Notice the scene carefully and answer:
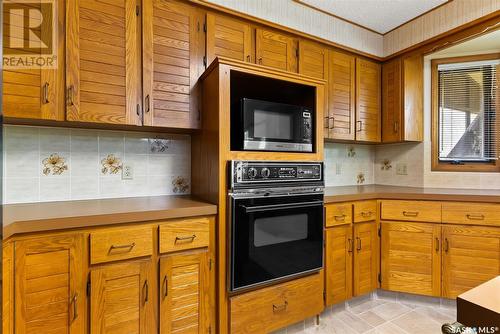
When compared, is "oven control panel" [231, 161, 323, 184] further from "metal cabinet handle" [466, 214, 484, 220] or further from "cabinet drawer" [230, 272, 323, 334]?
"metal cabinet handle" [466, 214, 484, 220]

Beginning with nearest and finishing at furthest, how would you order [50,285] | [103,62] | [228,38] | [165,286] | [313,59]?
[50,285] < [165,286] < [103,62] < [228,38] < [313,59]

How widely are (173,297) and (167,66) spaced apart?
1363 millimetres

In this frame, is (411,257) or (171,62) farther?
(411,257)

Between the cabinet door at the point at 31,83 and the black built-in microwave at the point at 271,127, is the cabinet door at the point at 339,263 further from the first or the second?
the cabinet door at the point at 31,83

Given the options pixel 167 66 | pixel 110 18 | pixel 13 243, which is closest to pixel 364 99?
pixel 167 66

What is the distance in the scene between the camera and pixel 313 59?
2.27 metres

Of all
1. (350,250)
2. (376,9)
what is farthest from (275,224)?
(376,9)

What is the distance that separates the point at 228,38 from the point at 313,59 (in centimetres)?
77

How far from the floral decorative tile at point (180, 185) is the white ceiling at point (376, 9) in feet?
5.68

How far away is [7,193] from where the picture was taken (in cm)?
156

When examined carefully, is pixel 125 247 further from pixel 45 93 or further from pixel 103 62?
pixel 103 62

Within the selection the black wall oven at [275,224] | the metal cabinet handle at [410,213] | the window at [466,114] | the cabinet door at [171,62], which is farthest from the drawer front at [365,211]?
the cabinet door at [171,62]

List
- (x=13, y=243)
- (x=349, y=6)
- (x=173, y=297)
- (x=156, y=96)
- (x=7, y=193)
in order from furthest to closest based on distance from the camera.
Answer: (x=349, y=6), (x=156, y=96), (x=7, y=193), (x=173, y=297), (x=13, y=243)

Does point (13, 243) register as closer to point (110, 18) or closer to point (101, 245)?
point (101, 245)
